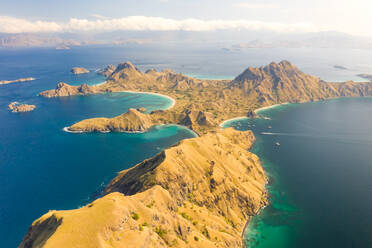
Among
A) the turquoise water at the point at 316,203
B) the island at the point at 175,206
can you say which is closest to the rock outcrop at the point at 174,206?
the island at the point at 175,206

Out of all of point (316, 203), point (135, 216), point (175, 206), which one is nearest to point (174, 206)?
point (175, 206)

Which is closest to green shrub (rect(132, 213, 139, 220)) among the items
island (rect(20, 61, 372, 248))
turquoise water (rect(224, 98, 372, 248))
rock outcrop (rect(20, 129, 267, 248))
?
rock outcrop (rect(20, 129, 267, 248))

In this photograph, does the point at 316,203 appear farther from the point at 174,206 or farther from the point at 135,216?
the point at 135,216

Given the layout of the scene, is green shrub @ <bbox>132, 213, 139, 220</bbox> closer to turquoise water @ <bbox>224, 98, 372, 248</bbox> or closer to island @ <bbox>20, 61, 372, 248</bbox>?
island @ <bbox>20, 61, 372, 248</bbox>

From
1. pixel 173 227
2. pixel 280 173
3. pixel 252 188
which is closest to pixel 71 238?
pixel 173 227

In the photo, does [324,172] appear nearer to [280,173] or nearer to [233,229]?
[280,173]

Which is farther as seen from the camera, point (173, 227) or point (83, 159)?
point (83, 159)

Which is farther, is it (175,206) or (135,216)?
(175,206)

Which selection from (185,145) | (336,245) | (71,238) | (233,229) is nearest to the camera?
(71,238)
